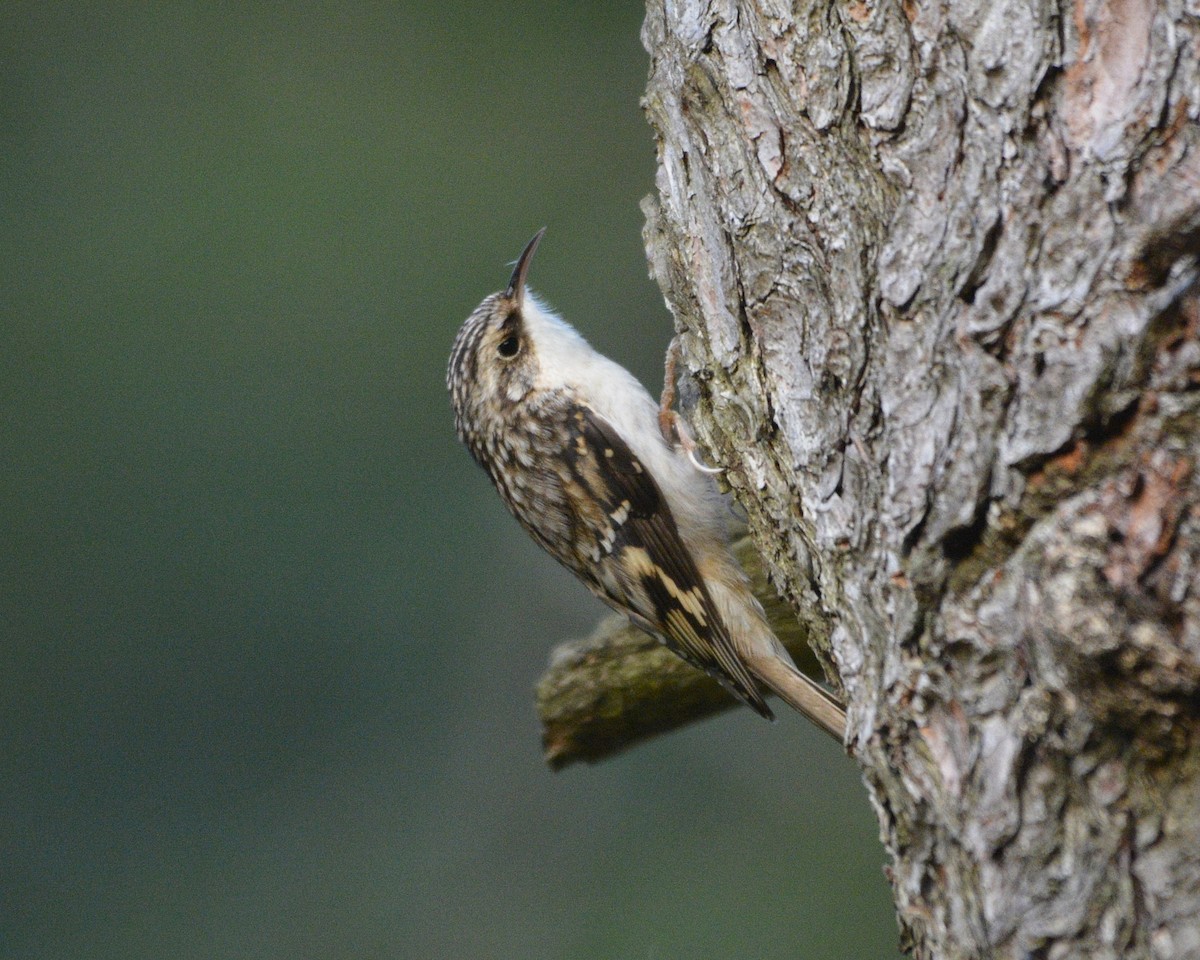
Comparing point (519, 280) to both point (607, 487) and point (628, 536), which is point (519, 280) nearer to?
point (607, 487)

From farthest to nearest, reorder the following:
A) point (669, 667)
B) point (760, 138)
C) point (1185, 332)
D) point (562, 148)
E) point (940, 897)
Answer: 1. point (562, 148)
2. point (669, 667)
3. point (760, 138)
4. point (940, 897)
5. point (1185, 332)

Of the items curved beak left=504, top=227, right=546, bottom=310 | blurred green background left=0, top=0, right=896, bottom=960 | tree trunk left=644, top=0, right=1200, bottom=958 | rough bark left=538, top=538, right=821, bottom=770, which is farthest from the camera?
blurred green background left=0, top=0, right=896, bottom=960

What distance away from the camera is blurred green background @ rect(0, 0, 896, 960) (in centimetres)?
498

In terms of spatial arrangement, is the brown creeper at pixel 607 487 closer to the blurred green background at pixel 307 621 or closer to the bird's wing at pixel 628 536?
the bird's wing at pixel 628 536

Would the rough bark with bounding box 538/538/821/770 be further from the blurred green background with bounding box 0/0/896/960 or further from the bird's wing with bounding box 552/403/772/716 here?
the blurred green background with bounding box 0/0/896/960

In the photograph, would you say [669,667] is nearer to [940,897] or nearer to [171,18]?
[940,897]

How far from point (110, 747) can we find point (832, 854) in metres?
2.97

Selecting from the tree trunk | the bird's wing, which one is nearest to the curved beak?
the bird's wing

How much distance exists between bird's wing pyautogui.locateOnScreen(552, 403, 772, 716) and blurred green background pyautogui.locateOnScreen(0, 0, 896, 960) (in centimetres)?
261

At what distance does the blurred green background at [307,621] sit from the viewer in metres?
4.98

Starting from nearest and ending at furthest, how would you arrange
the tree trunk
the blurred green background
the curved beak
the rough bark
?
the tree trunk, the rough bark, the curved beak, the blurred green background

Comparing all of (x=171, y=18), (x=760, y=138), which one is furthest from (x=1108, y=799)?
(x=171, y=18)

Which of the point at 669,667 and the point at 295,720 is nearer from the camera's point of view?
the point at 669,667

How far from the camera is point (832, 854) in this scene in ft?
17.2
